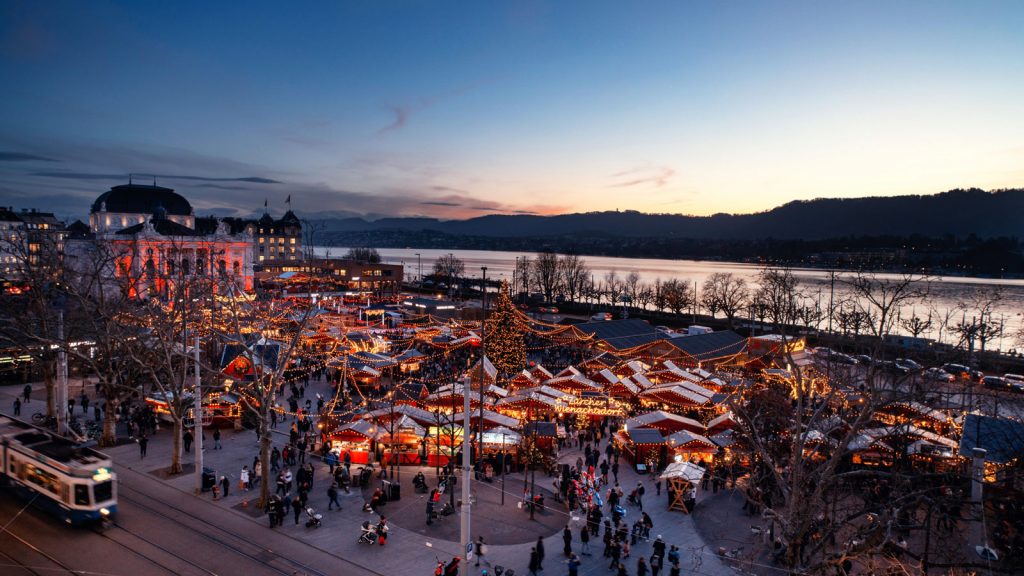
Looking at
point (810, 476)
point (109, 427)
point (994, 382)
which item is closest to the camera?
point (810, 476)

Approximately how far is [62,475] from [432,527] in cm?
779

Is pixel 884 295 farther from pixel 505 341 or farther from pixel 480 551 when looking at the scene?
pixel 505 341

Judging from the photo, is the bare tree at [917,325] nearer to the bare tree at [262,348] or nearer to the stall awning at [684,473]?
the stall awning at [684,473]

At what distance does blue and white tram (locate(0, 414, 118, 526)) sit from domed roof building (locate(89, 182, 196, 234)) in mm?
77886

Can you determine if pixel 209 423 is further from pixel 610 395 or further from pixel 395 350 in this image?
pixel 610 395

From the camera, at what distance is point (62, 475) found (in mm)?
11445

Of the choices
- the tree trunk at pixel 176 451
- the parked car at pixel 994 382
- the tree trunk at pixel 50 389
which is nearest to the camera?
the tree trunk at pixel 176 451

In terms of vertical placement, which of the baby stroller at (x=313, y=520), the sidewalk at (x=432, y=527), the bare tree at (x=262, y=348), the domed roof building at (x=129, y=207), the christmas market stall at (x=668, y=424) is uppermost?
the domed roof building at (x=129, y=207)

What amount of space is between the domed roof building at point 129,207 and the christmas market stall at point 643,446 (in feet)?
269

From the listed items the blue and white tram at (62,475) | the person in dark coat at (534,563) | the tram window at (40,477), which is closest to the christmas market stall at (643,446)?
the person in dark coat at (534,563)

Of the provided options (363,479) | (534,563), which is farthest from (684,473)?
(363,479)

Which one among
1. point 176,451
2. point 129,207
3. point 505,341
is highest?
point 129,207

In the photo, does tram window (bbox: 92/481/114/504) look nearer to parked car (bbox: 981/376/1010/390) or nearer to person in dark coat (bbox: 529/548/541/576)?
person in dark coat (bbox: 529/548/541/576)

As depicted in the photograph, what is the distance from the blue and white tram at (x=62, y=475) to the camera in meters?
11.5
